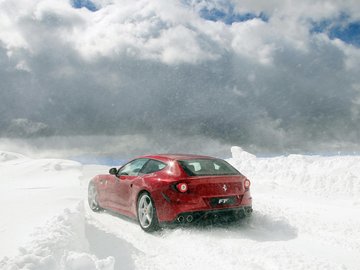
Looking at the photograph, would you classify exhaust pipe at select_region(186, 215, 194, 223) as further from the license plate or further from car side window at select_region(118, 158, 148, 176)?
car side window at select_region(118, 158, 148, 176)

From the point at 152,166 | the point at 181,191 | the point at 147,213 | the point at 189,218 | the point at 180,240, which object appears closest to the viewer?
the point at 180,240

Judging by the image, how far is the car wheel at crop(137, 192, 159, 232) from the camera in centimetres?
665

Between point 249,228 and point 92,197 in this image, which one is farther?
point 92,197

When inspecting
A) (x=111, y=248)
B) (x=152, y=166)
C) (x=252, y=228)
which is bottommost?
(x=252, y=228)

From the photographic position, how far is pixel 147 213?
6.94 m

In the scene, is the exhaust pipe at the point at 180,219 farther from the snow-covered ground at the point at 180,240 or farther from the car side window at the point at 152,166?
the car side window at the point at 152,166

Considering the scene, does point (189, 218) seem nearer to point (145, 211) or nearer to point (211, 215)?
point (211, 215)

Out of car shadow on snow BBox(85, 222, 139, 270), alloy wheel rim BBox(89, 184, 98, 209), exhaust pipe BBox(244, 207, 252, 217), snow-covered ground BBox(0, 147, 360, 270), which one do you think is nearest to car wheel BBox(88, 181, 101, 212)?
alloy wheel rim BBox(89, 184, 98, 209)

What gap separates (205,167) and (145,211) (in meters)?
1.30

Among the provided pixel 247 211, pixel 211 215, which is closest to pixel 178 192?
pixel 211 215

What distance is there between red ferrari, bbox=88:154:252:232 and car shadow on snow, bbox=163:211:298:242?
0.26m

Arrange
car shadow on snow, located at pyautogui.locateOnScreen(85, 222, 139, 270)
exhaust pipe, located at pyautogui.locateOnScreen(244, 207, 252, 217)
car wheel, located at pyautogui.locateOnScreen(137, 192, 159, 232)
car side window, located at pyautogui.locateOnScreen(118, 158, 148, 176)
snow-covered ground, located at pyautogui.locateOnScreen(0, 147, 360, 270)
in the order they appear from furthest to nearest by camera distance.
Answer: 1. car side window, located at pyautogui.locateOnScreen(118, 158, 148, 176)
2. exhaust pipe, located at pyautogui.locateOnScreen(244, 207, 252, 217)
3. car wheel, located at pyautogui.locateOnScreen(137, 192, 159, 232)
4. car shadow on snow, located at pyautogui.locateOnScreen(85, 222, 139, 270)
5. snow-covered ground, located at pyautogui.locateOnScreen(0, 147, 360, 270)

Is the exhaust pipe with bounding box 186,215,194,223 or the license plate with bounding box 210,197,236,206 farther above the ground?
the license plate with bounding box 210,197,236,206

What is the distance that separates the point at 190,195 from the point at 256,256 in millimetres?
1745
